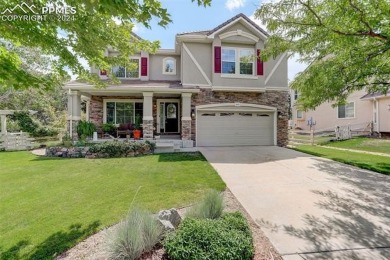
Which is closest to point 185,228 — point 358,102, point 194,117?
point 194,117

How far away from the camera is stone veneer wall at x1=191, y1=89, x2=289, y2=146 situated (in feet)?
49.0

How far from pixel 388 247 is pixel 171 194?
425 cm

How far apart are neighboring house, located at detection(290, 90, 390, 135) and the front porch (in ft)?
25.6

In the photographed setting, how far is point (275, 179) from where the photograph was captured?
7.24 m

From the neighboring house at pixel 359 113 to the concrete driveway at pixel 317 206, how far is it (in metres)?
8.83

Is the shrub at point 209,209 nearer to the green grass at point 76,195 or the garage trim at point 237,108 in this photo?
the green grass at point 76,195

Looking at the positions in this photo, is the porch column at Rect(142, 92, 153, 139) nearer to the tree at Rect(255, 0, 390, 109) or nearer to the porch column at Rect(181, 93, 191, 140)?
the porch column at Rect(181, 93, 191, 140)

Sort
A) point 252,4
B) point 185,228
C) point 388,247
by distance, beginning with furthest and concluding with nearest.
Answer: point 252,4 < point 388,247 < point 185,228

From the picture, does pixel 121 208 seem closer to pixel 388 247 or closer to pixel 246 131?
pixel 388 247

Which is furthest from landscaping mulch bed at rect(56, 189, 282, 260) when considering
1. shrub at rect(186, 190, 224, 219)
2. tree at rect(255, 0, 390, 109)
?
tree at rect(255, 0, 390, 109)

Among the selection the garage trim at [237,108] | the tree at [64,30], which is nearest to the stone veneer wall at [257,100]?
the garage trim at [237,108]

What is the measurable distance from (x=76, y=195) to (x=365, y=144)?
1826cm

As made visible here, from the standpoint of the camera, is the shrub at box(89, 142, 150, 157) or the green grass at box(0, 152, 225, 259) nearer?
the green grass at box(0, 152, 225, 259)

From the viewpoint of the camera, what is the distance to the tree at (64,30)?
10.5 ft
